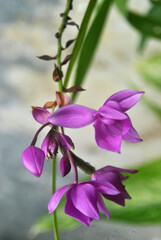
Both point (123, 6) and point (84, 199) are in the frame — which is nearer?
point (84, 199)

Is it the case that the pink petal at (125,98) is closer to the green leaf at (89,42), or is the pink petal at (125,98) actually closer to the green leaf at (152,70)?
the green leaf at (89,42)

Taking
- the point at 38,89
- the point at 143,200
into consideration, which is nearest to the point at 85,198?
the point at 143,200

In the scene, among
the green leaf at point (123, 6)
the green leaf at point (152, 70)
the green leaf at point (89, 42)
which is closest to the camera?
the green leaf at point (89, 42)

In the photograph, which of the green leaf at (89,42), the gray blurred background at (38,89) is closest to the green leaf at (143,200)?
the green leaf at (89,42)

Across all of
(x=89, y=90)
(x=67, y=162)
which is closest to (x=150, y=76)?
(x=89, y=90)

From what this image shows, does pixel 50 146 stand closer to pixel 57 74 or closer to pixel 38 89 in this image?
pixel 57 74

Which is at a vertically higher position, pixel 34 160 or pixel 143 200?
pixel 34 160
